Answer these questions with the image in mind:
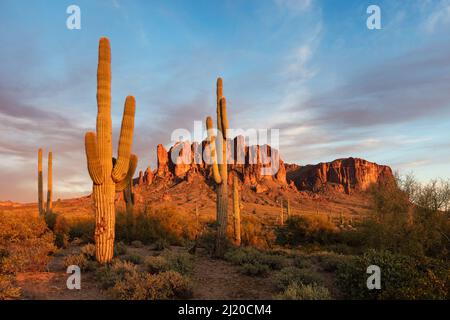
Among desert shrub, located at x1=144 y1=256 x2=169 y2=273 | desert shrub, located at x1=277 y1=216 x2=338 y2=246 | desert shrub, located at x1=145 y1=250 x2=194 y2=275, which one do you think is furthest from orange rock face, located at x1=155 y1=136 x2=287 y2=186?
desert shrub, located at x1=144 y1=256 x2=169 y2=273

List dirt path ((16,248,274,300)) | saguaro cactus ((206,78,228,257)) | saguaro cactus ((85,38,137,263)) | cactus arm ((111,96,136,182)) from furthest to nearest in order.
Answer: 1. saguaro cactus ((206,78,228,257))
2. cactus arm ((111,96,136,182))
3. saguaro cactus ((85,38,137,263))
4. dirt path ((16,248,274,300))

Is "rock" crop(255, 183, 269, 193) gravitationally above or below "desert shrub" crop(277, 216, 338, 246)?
above

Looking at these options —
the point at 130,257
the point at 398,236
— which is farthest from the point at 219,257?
the point at 398,236

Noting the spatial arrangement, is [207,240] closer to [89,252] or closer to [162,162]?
[89,252]

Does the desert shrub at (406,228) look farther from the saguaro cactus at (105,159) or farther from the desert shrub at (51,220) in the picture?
the desert shrub at (51,220)

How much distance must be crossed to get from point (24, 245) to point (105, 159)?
5852 mm

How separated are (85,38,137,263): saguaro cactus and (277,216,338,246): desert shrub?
1655 cm

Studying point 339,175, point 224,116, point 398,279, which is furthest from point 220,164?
point 339,175

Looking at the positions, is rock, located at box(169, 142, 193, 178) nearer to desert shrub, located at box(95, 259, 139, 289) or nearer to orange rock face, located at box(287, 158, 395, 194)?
orange rock face, located at box(287, 158, 395, 194)

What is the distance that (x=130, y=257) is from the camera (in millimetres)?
10391

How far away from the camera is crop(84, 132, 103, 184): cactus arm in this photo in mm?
9484

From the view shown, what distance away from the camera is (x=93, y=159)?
959cm

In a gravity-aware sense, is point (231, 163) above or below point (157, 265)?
above
